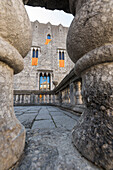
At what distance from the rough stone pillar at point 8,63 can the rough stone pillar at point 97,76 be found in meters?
0.38

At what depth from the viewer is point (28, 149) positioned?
0.55 metres

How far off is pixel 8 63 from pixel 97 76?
0.60 metres

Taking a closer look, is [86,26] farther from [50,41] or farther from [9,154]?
[50,41]

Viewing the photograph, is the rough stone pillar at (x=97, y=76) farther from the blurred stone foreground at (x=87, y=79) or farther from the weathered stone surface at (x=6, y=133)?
the weathered stone surface at (x=6, y=133)

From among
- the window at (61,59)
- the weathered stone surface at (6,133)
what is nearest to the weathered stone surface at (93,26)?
the weathered stone surface at (6,133)

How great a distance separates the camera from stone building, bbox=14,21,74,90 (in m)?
9.72

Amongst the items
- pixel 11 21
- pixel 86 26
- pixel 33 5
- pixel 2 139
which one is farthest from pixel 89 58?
pixel 33 5

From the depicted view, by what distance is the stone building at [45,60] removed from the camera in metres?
9.72

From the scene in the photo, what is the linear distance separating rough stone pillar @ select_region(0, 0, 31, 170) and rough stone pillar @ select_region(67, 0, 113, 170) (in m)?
Result: 0.38

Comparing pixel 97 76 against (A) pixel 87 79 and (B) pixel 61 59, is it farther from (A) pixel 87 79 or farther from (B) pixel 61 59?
(B) pixel 61 59

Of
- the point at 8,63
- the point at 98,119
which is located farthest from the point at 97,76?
the point at 8,63

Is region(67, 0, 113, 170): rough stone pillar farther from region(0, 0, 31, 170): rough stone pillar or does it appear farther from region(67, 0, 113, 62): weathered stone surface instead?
region(0, 0, 31, 170): rough stone pillar

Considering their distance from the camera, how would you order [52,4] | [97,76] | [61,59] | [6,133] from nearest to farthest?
[6,133]
[97,76]
[52,4]
[61,59]

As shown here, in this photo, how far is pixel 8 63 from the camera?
54cm
